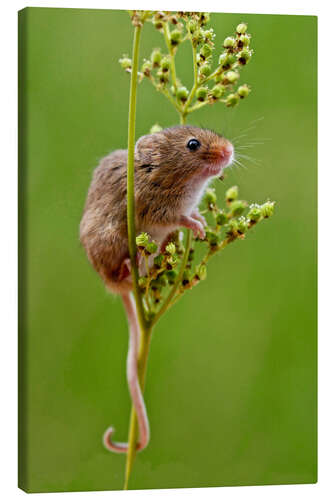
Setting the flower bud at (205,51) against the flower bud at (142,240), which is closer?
the flower bud at (142,240)

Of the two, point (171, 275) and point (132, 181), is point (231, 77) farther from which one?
point (171, 275)

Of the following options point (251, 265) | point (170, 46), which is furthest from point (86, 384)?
point (170, 46)

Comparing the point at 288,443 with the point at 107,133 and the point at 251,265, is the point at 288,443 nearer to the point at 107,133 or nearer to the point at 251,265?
the point at 251,265

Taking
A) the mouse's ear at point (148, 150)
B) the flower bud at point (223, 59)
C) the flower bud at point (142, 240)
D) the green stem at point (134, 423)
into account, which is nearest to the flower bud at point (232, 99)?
the flower bud at point (223, 59)

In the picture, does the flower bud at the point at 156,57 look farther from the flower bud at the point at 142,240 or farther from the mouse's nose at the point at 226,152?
the flower bud at the point at 142,240

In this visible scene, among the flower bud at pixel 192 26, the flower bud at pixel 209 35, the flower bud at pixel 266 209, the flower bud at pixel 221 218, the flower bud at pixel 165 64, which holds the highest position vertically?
the flower bud at pixel 192 26

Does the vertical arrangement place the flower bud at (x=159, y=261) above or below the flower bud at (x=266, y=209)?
below

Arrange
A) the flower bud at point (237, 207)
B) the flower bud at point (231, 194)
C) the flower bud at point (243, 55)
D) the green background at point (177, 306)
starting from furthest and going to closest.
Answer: the green background at point (177, 306) < the flower bud at point (231, 194) < the flower bud at point (237, 207) < the flower bud at point (243, 55)
